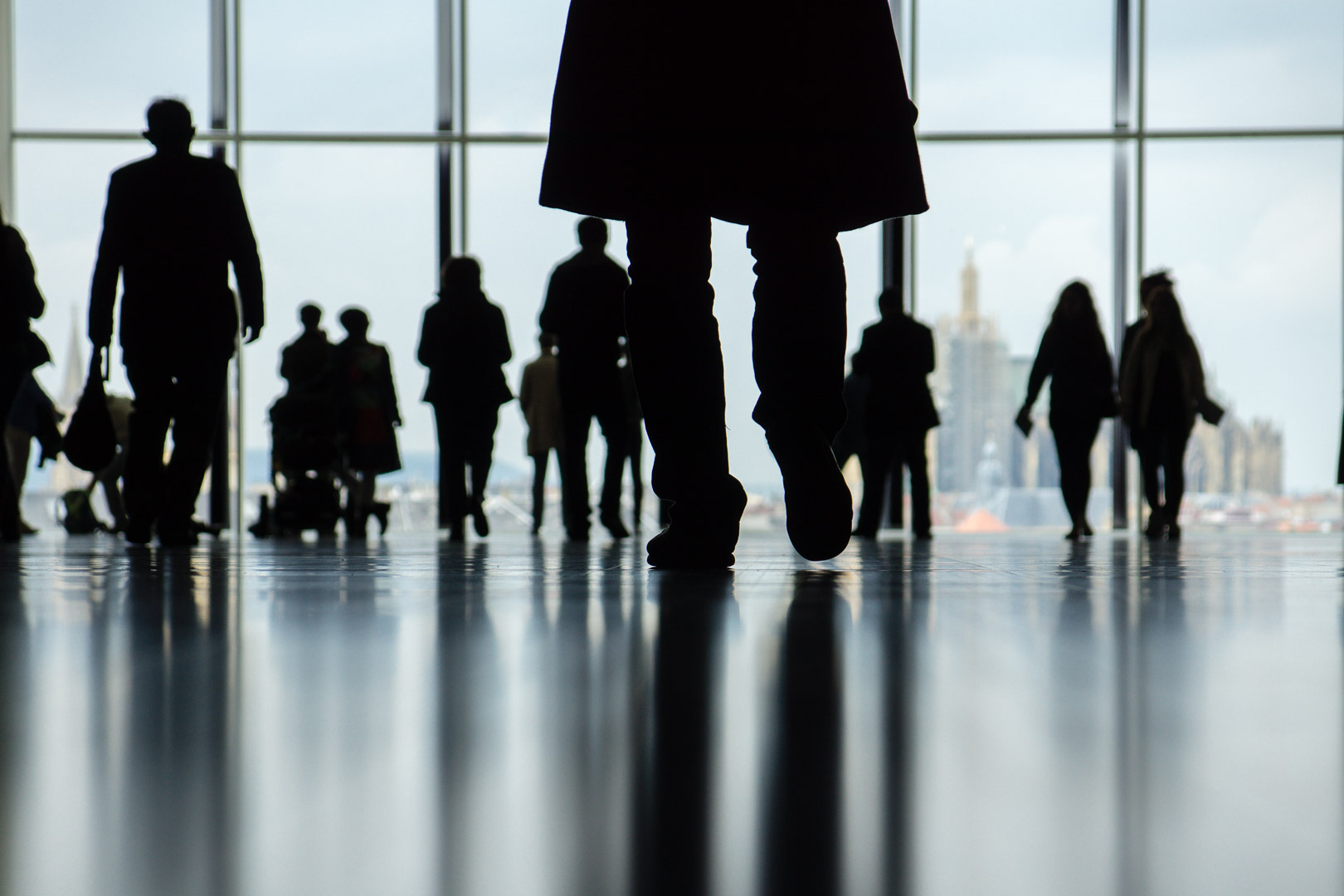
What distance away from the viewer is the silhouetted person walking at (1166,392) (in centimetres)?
642

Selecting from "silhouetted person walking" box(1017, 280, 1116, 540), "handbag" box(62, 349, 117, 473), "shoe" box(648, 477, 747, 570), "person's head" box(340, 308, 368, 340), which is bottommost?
"shoe" box(648, 477, 747, 570)

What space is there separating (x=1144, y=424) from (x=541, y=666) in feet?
20.2

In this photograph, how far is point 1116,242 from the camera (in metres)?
9.69

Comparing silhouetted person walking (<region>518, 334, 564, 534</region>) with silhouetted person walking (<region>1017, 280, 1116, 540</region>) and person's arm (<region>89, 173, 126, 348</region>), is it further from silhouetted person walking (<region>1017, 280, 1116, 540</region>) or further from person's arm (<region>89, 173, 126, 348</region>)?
person's arm (<region>89, 173, 126, 348</region>)

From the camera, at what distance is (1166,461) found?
21.7 ft

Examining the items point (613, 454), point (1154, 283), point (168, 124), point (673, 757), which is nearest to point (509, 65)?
point (613, 454)

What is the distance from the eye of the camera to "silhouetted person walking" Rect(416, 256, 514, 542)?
5.97m

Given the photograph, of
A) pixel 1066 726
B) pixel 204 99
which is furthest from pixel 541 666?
pixel 204 99

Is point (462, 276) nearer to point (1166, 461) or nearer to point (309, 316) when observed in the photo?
Answer: point (309, 316)

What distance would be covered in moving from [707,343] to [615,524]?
13.3 feet

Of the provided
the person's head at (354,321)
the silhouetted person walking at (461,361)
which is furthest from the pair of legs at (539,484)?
the silhouetted person walking at (461,361)

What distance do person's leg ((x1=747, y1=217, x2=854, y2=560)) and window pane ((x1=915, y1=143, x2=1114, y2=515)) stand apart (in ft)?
25.1

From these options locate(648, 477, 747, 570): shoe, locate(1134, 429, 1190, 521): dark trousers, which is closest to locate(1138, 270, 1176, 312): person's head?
locate(1134, 429, 1190, 521): dark trousers

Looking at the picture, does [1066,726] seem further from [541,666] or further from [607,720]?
[541,666]
